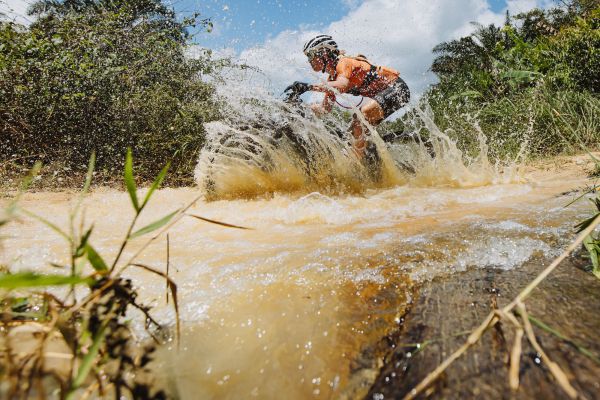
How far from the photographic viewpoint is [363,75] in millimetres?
4820

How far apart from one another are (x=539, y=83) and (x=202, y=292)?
876 cm

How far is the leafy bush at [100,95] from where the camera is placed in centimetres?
529

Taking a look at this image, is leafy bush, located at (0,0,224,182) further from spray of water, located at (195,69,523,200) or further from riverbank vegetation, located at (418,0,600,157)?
riverbank vegetation, located at (418,0,600,157)

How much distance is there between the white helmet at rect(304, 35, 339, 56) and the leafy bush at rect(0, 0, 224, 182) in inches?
93.5

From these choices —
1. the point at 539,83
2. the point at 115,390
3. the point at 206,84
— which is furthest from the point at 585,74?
the point at 115,390

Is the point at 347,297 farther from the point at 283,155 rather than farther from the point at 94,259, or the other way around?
the point at 283,155

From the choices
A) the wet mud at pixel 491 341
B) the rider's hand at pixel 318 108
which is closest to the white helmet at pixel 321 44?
the rider's hand at pixel 318 108

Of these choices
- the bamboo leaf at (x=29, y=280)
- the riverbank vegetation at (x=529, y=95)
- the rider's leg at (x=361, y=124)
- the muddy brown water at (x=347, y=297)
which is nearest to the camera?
the bamboo leaf at (x=29, y=280)

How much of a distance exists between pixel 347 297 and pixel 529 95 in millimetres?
8080

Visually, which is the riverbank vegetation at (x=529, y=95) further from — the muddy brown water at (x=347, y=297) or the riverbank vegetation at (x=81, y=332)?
the riverbank vegetation at (x=81, y=332)

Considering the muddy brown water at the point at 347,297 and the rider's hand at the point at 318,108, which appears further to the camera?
the rider's hand at the point at 318,108

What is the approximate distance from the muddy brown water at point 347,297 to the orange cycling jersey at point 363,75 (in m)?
2.60

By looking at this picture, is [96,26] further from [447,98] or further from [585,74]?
[585,74]

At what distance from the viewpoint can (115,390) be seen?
32.0 inches
